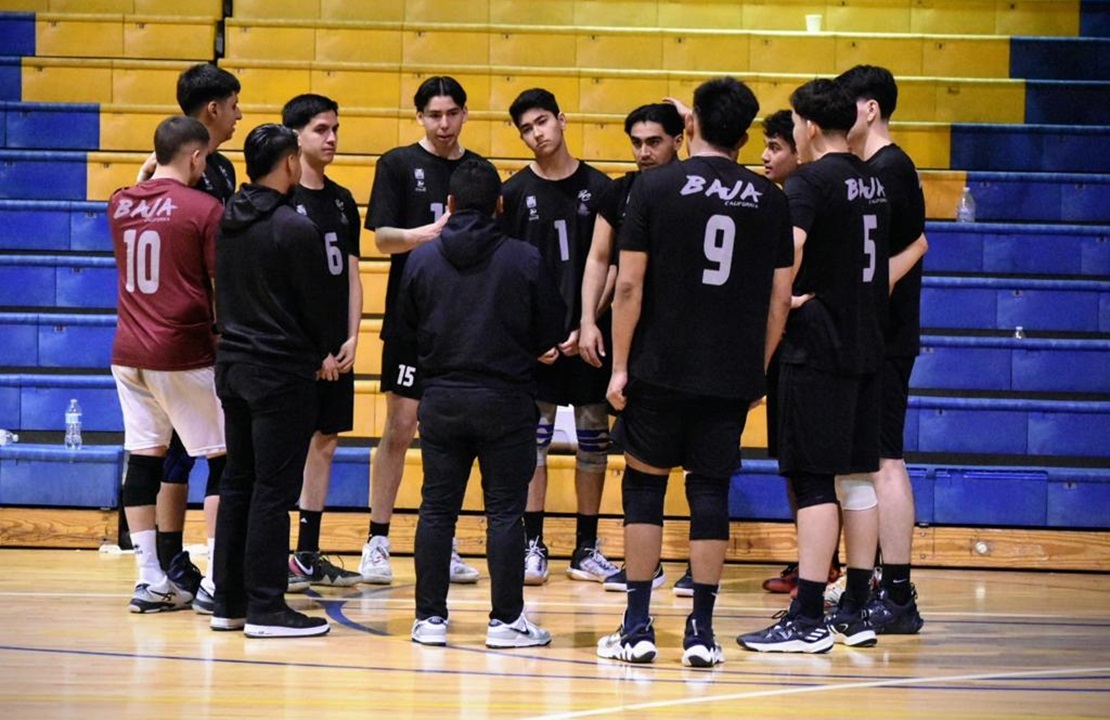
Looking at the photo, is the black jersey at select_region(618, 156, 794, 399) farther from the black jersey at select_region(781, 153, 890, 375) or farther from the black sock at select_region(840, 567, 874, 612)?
the black sock at select_region(840, 567, 874, 612)

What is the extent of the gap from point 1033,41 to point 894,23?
0.87 metres

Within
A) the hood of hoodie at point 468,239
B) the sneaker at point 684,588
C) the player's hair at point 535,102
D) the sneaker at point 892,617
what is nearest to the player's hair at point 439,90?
the player's hair at point 535,102

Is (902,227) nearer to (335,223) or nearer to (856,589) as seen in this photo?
(856,589)

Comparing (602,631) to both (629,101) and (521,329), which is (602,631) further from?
(629,101)

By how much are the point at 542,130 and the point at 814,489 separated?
1940 mm

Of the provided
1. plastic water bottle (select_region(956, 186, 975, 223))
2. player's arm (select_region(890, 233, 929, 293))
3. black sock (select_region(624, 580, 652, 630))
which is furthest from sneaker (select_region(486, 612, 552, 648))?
plastic water bottle (select_region(956, 186, 975, 223))

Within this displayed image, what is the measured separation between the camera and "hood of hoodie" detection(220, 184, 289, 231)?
508 cm

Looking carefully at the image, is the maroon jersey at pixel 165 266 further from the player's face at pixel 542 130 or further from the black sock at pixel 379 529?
the player's face at pixel 542 130

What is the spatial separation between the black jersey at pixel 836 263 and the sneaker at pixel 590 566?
5.59 feet

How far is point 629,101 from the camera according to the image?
9281 millimetres

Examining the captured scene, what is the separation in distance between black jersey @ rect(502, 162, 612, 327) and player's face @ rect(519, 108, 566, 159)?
15 cm

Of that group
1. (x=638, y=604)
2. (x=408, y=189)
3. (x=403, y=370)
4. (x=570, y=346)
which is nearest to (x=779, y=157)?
(x=570, y=346)

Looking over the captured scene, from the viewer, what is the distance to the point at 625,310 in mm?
4773

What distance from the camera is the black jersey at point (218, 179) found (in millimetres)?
5797
